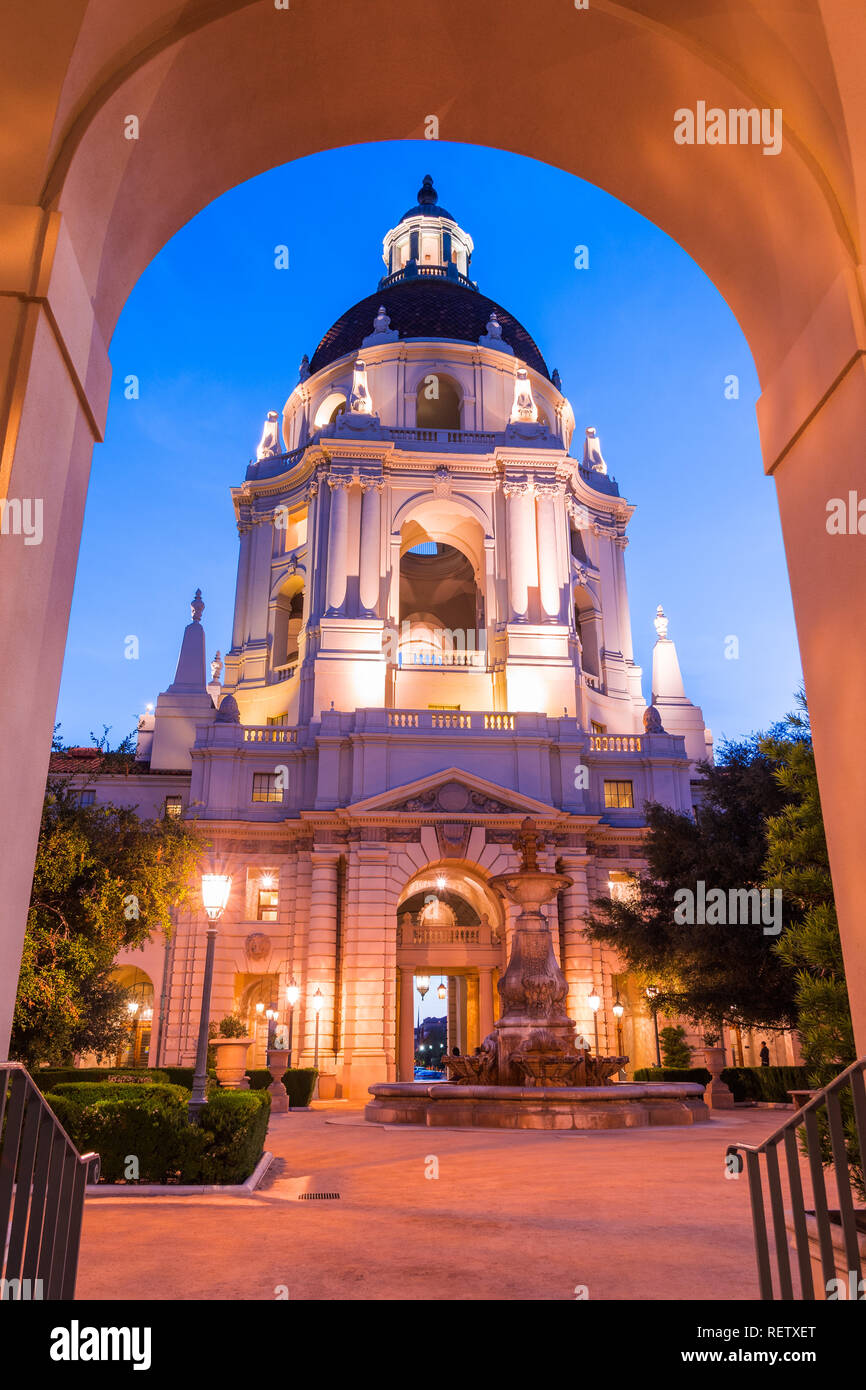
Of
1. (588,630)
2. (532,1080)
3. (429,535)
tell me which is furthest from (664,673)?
(532,1080)

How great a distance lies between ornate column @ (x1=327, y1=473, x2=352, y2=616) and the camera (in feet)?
145

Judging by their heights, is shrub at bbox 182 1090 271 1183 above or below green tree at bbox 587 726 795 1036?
below

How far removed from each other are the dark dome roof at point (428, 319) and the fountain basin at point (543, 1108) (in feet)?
139

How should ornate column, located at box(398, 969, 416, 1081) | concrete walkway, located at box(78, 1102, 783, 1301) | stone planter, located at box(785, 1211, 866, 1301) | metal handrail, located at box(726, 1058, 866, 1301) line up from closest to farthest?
metal handrail, located at box(726, 1058, 866, 1301) → stone planter, located at box(785, 1211, 866, 1301) → concrete walkway, located at box(78, 1102, 783, 1301) → ornate column, located at box(398, 969, 416, 1081)

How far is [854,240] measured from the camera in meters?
6.05

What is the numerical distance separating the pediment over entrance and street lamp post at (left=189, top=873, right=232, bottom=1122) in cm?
2187

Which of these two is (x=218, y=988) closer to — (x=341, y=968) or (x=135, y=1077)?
(x=341, y=968)

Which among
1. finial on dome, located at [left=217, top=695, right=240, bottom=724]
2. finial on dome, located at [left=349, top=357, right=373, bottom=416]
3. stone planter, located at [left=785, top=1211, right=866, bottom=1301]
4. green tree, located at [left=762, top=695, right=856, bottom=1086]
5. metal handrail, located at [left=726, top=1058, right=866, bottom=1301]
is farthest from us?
finial on dome, located at [left=349, top=357, right=373, bottom=416]

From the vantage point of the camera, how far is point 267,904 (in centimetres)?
3978

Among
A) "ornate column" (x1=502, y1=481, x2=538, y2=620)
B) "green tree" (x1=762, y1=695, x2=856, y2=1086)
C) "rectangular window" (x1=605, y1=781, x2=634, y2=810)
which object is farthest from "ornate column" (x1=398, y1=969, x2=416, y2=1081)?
"green tree" (x1=762, y1=695, x2=856, y2=1086)

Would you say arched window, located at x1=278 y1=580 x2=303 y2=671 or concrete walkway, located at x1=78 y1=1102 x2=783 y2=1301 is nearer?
concrete walkway, located at x1=78 y1=1102 x2=783 y2=1301

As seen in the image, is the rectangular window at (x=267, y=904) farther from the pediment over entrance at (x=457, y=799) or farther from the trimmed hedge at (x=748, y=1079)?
the trimmed hedge at (x=748, y=1079)

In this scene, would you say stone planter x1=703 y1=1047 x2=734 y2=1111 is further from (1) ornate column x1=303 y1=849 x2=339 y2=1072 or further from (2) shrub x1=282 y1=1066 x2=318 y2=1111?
(1) ornate column x1=303 y1=849 x2=339 y2=1072

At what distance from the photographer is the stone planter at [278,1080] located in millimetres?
29031
